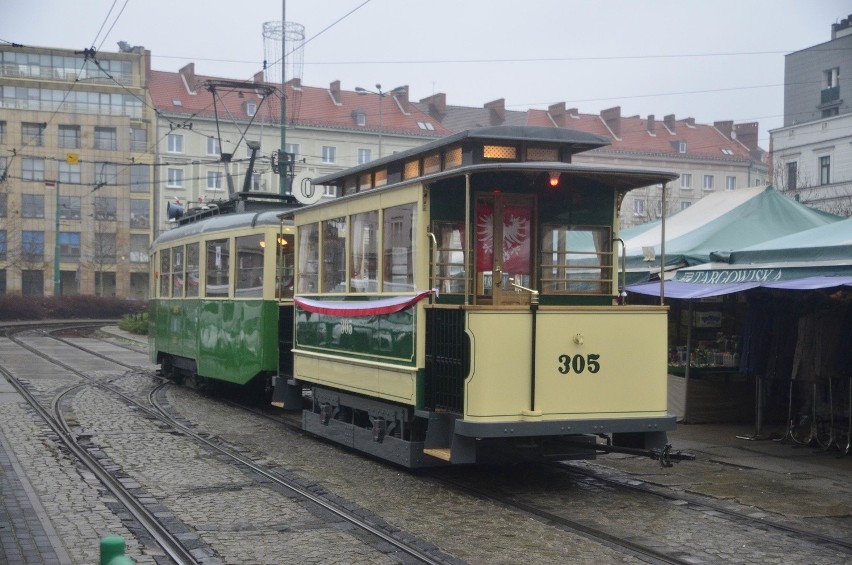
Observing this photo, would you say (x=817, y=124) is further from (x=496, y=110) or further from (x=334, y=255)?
(x=334, y=255)

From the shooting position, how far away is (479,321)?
9.37m

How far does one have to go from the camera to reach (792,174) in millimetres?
50438

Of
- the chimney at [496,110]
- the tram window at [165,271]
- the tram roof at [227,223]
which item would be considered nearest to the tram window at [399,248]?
the tram roof at [227,223]

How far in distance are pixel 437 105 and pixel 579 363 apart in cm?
6588

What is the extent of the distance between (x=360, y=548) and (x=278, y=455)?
458 cm

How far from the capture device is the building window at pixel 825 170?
49072 mm

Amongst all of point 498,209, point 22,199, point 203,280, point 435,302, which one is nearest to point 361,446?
point 435,302

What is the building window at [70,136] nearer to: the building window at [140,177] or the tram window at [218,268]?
the building window at [140,177]

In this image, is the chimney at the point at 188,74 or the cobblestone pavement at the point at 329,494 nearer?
the cobblestone pavement at the point at 329,494

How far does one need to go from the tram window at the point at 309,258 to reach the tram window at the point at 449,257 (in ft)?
9.62

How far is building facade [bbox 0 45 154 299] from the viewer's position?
218 ft

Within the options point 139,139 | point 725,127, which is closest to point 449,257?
point 139,139

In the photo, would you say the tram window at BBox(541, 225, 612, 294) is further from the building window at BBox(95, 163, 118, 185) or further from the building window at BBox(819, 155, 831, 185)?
the building window at BBox(95, 163, 118, 185)

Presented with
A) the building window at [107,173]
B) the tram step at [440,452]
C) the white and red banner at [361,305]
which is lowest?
the tram step at [440,452]
